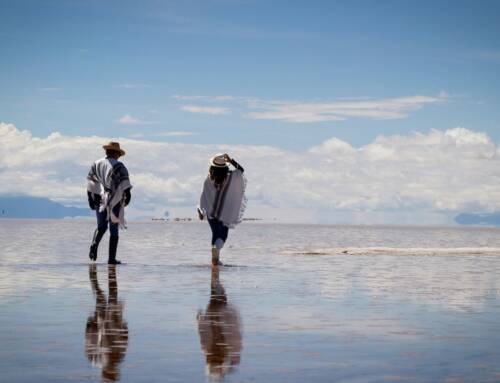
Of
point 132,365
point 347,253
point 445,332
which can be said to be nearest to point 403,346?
point 445,332

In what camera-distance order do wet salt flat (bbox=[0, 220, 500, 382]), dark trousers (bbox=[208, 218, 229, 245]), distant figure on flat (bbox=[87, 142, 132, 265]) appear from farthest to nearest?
dark trousers (bbox=[208, 218, 229, 245]) < distant figure on flat (bbox=[87, 142, 132, 265]) < wet salt flat (bbox=[0, 220, 500, 382])

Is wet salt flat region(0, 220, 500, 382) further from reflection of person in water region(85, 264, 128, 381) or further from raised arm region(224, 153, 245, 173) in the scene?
raised arm region(224, 153, 245, 173)

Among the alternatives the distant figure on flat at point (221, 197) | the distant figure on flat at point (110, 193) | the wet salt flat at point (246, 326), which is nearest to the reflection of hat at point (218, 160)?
the distant figure on flat at point (221, 197)

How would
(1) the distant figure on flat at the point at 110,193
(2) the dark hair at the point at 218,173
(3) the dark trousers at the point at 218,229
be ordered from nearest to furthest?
(1) the distant figure on flat at the point at 110,193
(3) the dark trousers at the point at 218,229
(2) the dark hair at the point at 218,173

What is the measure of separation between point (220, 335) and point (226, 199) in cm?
1107

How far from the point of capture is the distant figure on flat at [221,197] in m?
18.4

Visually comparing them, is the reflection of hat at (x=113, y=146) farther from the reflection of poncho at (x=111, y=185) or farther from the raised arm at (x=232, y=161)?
the raised arm at (x=232, y=161)

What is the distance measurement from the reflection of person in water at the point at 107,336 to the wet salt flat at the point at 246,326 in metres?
0.01

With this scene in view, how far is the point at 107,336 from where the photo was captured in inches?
288

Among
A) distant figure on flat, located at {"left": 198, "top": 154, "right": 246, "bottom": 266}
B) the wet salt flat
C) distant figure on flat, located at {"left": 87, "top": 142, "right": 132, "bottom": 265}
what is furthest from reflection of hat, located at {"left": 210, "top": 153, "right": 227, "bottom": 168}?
the wet salt flat

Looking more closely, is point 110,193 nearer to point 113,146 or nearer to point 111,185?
point 111,185

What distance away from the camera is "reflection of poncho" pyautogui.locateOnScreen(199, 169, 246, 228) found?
1850 cm

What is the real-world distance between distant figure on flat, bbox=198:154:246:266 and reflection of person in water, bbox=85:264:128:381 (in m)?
7.57

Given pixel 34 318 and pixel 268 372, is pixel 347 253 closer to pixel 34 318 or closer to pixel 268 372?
pixel 34 318
